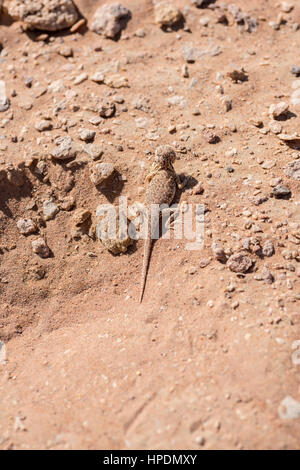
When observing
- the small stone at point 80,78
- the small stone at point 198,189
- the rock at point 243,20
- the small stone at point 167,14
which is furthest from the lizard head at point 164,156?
the rock at point 243,20

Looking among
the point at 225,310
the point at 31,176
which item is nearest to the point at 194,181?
the point at 225,310

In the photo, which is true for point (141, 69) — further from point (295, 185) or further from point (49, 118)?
point (295, 185)

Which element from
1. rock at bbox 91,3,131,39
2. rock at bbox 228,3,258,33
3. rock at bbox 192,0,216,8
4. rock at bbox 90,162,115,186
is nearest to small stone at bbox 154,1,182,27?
rock at bbox 192,0,216,8

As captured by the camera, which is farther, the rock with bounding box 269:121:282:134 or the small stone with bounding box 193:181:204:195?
the rock with bounding box 269:121:282:134

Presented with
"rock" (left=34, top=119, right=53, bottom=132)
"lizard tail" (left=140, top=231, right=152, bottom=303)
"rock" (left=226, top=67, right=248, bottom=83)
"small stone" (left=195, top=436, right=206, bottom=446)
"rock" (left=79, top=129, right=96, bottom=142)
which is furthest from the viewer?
"rock" (left=226, top=67, right=248, bottom=83)

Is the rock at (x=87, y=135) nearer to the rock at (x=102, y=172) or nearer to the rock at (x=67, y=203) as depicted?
the rock at (x=102, y=172)

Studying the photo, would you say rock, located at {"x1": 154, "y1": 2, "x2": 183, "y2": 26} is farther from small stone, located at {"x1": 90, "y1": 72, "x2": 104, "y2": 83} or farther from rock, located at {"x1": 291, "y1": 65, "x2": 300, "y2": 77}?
rock, located at {"x1": 291, "y1": 65, "x2": 300, "y2": 77}

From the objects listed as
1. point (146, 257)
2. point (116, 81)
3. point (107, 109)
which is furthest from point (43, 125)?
point (146, 257)
